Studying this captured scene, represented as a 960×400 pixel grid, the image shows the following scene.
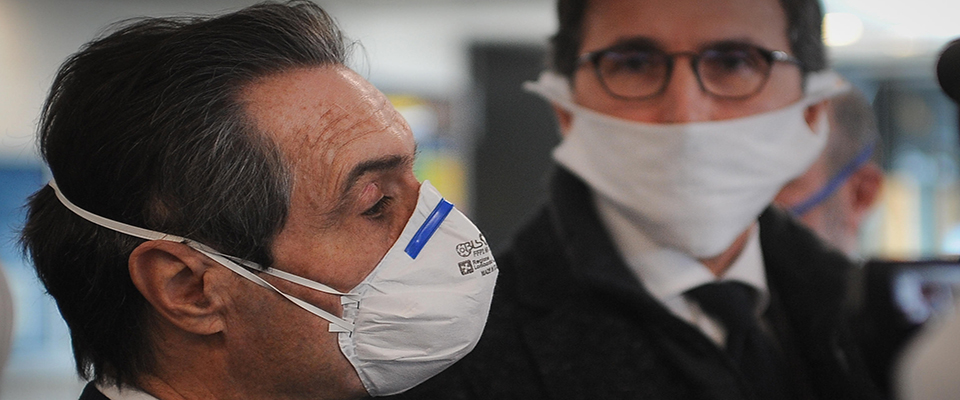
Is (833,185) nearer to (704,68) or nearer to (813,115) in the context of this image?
(813,115)

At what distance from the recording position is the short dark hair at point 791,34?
1688 millimetres

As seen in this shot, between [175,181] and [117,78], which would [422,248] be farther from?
[117,78]

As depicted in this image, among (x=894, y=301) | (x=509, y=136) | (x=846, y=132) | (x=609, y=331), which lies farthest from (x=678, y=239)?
(x=509, y=136)

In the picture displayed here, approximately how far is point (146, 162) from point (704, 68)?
97cm

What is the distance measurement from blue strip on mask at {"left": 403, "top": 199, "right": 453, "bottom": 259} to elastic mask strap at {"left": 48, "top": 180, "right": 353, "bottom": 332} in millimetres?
126

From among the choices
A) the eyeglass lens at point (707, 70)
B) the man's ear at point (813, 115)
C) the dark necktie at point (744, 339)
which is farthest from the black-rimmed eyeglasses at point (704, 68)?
the dark necktie at point (744, 339)

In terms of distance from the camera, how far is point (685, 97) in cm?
161

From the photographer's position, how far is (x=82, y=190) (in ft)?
4.19

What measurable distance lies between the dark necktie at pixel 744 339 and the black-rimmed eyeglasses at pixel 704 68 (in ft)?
1.20

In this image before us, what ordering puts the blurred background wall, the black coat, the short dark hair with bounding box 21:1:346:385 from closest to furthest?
the short dark hair with bounding box 21:1:346:385 < the black coat < the blurred background wall

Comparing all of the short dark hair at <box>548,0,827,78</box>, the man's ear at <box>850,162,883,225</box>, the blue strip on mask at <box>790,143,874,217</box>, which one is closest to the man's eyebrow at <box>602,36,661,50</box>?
the short dark hair at <box>548,0,827,78</box>

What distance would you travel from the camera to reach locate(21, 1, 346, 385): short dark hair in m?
1.24

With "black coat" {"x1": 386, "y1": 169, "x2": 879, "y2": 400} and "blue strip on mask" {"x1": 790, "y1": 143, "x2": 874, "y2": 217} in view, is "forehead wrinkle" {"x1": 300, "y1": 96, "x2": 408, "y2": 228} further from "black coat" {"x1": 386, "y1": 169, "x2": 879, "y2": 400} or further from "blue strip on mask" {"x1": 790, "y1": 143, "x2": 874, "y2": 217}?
"blue strip on mask" {"x1": 790, "y1": 143, "x2": 874, "y2": 217}

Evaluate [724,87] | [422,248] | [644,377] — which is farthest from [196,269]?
[724,87]
